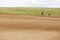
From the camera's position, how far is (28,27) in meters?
0.55

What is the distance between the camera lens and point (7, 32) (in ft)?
1.83

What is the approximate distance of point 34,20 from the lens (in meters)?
0.54

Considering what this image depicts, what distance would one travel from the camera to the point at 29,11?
0.54m

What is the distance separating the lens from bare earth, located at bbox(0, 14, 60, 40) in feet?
1.75

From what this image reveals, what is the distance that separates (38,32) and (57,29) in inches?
3.4

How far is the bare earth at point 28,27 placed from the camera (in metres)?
0.53
